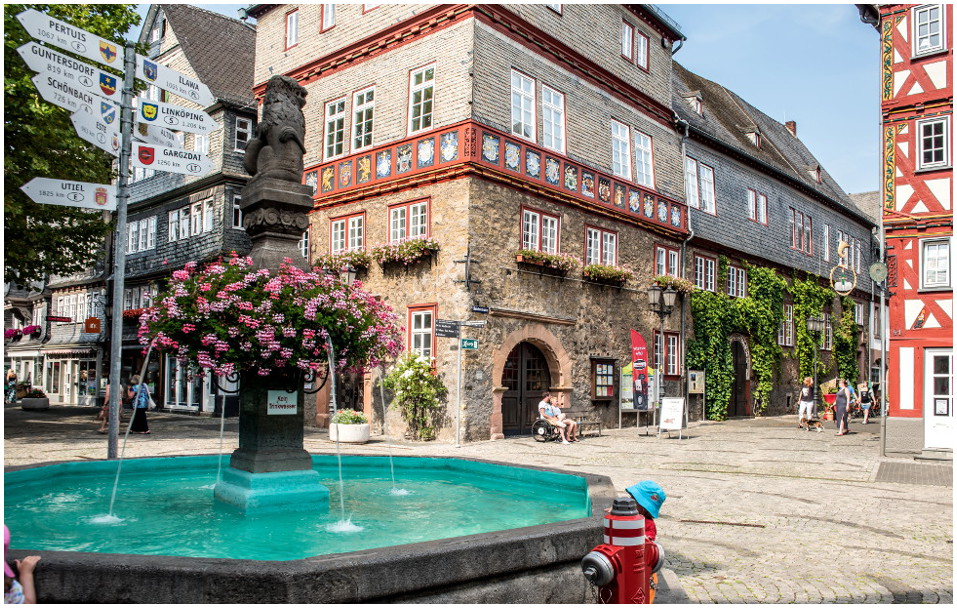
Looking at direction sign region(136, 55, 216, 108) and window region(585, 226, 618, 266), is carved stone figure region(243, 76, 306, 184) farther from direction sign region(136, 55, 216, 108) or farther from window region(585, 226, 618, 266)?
window region(585, 226, 618, 266)

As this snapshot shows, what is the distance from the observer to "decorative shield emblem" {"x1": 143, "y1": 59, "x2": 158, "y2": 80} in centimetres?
845

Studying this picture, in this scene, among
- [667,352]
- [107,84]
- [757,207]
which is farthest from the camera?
[757,207]

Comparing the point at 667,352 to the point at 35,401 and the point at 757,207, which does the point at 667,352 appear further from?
the point at 35,401

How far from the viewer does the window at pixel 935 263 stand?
17828mm

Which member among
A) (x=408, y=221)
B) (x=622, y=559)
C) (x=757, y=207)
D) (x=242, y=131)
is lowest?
(x=622, y=559)

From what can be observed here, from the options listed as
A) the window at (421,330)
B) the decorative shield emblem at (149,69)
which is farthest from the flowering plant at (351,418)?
the decorative shield emblem at (149,69)

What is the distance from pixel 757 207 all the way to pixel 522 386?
15283 millimetres

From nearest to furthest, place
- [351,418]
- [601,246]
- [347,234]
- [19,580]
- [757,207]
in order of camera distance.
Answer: [19,580], [351,418], [347,234], [601,246], [757,207]

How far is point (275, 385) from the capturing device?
701 centimetres

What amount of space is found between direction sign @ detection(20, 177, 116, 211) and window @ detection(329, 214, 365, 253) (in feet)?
39.7

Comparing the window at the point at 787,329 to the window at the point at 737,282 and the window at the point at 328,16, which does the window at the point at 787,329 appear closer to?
the window at the point at 737,282

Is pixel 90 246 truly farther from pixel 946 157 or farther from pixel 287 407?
pixel 946 157

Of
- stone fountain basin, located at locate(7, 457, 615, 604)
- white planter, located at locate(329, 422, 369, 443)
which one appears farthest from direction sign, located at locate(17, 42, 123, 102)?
white planter, located at locate(329, 422, 369, 443)

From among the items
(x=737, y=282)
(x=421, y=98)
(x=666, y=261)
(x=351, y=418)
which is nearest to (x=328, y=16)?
(x=421, y=98)
